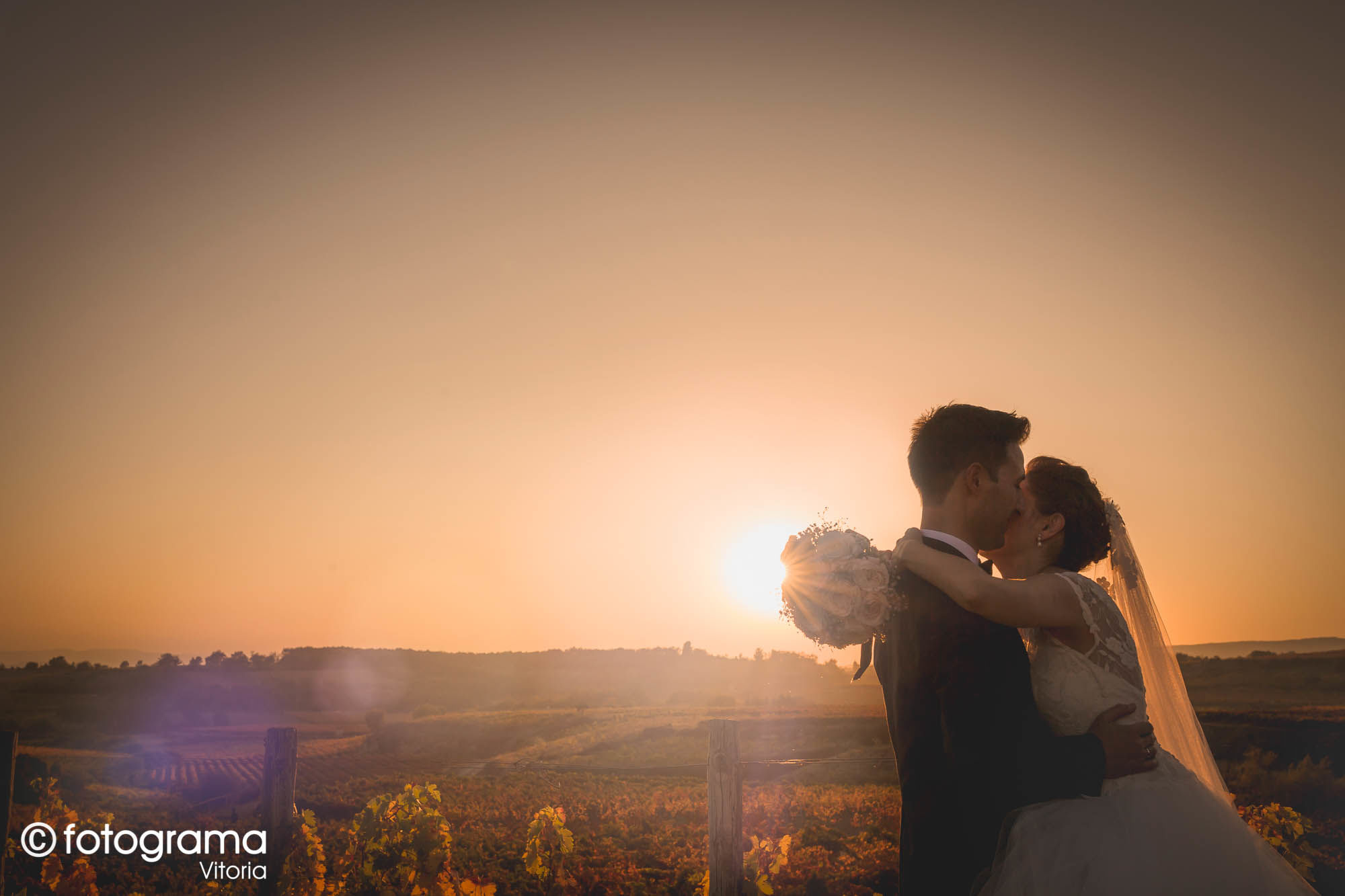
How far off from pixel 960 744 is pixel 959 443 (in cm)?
106

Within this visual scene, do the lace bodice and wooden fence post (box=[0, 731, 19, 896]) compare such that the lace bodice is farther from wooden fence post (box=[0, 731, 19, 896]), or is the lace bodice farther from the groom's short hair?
wooden fence post (box=[0, 731, 19, 896])

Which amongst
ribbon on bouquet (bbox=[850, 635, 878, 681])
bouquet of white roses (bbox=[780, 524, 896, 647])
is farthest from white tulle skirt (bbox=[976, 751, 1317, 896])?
bouquet of white roses (bbox=[780, 524, 896, 647])

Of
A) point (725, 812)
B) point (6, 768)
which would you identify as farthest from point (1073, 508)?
point (6, 768)

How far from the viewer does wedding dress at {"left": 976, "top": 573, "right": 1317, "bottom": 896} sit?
2.67 meters

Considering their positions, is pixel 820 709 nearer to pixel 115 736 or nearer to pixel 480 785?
pixel 480 785

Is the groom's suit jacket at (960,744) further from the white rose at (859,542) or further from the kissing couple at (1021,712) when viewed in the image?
the white rose at (859,542)

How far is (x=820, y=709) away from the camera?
39.4 meters

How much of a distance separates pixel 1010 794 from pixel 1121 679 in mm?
833

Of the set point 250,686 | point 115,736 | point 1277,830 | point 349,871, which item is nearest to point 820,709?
point 1277,830

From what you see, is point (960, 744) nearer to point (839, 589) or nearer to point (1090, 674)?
point (839, 589)

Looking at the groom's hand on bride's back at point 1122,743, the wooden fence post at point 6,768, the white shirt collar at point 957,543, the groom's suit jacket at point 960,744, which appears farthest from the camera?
the wooden fence post at point 6,768

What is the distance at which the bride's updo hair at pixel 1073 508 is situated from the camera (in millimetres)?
3355

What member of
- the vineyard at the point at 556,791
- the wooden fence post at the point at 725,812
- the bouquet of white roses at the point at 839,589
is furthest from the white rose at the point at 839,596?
the vineyard at the point at 556,791

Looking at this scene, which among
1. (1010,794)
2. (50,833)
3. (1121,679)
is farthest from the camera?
(50,833)
